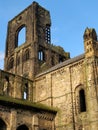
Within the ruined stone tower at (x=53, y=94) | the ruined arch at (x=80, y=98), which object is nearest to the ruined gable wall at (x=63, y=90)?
the ruined stone tower at (x=53, y=94)

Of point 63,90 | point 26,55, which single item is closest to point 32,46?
point 26,55

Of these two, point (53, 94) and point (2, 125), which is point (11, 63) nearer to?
point (53, 94)

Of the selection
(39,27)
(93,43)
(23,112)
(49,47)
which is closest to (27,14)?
(39,27)

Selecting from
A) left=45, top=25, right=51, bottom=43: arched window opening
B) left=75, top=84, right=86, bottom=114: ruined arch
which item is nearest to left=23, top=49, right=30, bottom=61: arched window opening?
left=45, top=25, right=51, bottom=43: arched window opening

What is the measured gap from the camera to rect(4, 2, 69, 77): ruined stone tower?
38.7 meters

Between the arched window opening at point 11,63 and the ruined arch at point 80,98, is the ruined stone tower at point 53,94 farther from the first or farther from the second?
the arched window opening at point 11,63

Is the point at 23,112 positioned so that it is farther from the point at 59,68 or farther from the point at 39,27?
the point at 39,27

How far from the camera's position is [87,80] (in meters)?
25.8

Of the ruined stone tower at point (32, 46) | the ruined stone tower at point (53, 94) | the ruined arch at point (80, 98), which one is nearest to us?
the ruined stone tower at point (53, 94)

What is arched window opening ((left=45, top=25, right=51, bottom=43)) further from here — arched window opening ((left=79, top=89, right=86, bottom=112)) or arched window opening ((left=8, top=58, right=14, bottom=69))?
arched window opening ((left=79, top=89, right=86, bottom=112))

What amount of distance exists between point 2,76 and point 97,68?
38.4 ft

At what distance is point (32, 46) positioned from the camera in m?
39.2

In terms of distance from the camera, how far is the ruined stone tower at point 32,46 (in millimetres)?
38719

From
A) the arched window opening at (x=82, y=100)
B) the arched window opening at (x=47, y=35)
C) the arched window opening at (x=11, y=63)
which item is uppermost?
the arched window opening at (x=47, y=35)
